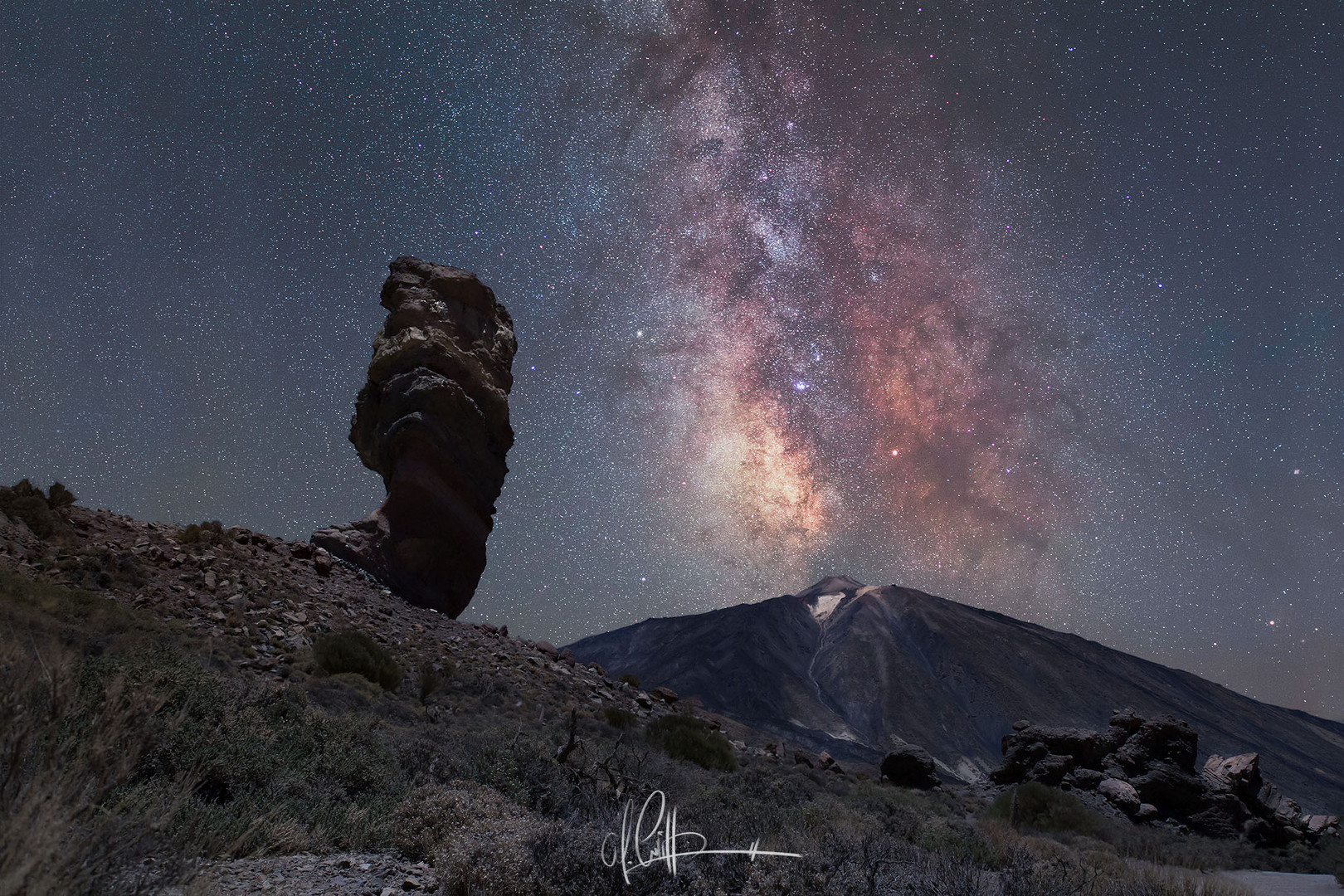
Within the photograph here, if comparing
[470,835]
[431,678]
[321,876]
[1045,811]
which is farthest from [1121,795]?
[321,876]

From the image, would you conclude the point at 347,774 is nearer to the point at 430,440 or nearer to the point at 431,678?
the point at 431,678

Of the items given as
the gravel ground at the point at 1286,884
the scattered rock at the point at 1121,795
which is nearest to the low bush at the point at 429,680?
the gravel ground at the point at 1286,884

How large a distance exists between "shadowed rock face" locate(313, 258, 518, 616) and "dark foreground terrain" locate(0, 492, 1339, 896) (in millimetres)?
3838

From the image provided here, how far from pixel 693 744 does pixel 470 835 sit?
40.3ft

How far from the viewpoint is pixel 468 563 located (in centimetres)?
2447

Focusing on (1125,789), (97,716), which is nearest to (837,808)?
(97,716)

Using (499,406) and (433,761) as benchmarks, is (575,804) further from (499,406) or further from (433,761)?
(499,406)

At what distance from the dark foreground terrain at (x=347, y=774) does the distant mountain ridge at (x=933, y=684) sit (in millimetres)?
72471

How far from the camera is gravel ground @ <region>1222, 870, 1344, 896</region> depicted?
35.1ft

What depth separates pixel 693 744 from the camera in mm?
16281

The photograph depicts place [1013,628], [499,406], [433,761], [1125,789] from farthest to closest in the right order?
[1013,628], [499,406], [1125,789], [433,761]

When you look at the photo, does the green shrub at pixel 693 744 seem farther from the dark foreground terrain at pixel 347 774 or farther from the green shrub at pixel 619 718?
the green shrub at pixel 619 718

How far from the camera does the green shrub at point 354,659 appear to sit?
13402 mm

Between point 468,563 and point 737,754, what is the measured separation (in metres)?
12.4
